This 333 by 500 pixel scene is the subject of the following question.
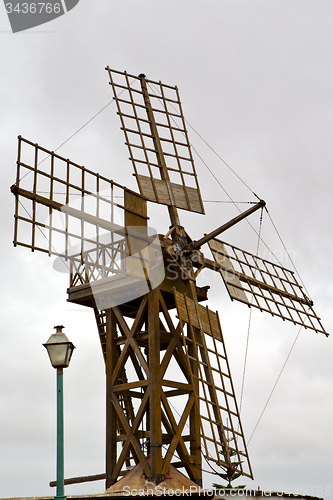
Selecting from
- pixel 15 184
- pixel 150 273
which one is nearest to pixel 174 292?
pixel 150 273

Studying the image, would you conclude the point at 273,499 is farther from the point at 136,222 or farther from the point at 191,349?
the point at 136,222

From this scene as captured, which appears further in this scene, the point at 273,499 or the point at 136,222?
the point at 136,222

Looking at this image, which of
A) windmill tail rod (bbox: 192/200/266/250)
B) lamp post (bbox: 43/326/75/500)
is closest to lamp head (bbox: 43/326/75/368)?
lamp post (bbox: 43/326/75/500)

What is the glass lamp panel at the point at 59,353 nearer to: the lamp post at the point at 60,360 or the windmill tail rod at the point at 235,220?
the lamp post at the point at 60,360

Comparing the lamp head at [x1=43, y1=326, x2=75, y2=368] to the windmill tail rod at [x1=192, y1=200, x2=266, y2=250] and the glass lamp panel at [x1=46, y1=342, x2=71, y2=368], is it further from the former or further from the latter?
the windmill tail rod at [x1=192, y1=200, x2=266, y2=250]

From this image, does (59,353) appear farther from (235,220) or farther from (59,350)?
(235,220)

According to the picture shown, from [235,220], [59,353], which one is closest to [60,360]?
[59,353]

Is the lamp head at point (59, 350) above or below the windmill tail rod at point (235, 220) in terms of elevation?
below

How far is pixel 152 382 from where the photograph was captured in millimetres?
16062

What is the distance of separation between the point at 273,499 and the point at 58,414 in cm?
556

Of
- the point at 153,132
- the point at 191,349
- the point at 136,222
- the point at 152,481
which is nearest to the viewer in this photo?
the point at 152,481

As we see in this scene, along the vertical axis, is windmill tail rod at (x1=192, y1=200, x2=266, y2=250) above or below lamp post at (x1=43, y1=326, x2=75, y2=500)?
above

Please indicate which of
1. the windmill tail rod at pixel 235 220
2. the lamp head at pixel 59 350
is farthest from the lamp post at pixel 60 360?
the windmill tail rod at pixel 235 220

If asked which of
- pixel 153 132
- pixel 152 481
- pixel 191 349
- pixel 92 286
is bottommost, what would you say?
pixel 152 481
